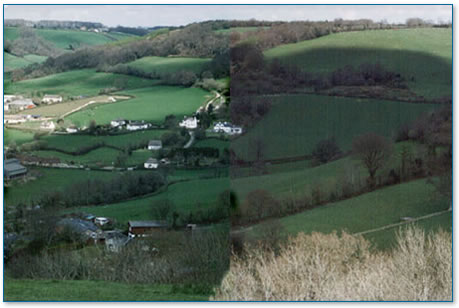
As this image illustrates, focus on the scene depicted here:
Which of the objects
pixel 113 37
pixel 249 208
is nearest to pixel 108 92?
pixel 113 37

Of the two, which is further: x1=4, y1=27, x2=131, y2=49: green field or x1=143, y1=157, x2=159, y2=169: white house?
x1=4, y1=27, x2=131, y2=49: green field

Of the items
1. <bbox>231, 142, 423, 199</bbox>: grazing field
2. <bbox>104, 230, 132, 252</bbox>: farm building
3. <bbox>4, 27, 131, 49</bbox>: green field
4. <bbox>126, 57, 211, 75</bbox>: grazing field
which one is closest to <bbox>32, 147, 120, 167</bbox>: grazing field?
<bbox>104, 230, 132, 252</bbox>: farm building

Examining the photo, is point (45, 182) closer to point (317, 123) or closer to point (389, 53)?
point (317, 123)

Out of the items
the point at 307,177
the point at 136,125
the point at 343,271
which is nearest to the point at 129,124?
the point at 136,125

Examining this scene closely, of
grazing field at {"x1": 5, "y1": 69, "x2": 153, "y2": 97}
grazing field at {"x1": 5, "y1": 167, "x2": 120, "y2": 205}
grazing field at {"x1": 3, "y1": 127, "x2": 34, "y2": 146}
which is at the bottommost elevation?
grazing field at {"x1": 5, "y1": 167, "x2": 120, "y2": 205}

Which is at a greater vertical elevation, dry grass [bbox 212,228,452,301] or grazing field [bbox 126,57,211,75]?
grazing field [bbox 126,57,211,75]

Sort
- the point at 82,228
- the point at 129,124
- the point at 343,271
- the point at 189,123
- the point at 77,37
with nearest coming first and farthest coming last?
the point at 343,271, the point at 189,123, the point at 129,124, the point at 82,228, the point at 77,37

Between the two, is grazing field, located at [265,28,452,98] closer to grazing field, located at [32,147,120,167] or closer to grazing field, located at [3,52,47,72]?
grazing field, located at [32,147,120,167]

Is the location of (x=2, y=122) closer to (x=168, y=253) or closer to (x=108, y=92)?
(x=108, y=92)
